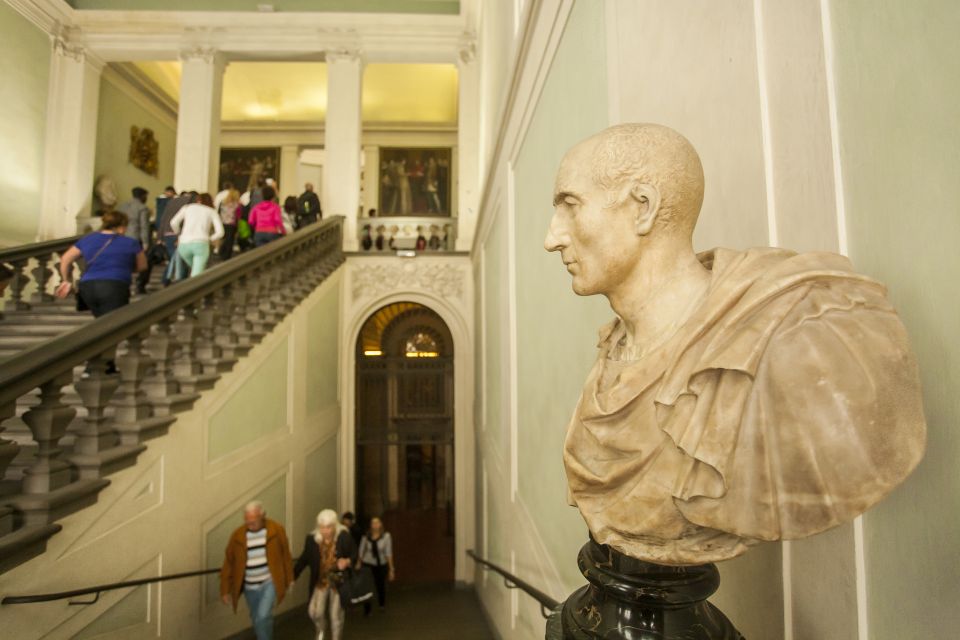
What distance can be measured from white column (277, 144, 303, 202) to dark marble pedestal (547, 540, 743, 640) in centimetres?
1743

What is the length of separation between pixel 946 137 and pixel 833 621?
814mm

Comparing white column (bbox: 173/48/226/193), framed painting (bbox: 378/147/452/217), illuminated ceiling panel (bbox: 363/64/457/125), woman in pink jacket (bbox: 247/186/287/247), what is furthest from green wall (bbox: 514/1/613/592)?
framed painting (bbox: 378/147/452/217)

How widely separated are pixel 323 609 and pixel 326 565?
1.44 feet

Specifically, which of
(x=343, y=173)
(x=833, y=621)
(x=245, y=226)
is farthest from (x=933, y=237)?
(x=343, y=173)

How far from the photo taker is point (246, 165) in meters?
16.8

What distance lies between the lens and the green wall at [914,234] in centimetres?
75

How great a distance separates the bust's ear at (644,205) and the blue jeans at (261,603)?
5.17 meters

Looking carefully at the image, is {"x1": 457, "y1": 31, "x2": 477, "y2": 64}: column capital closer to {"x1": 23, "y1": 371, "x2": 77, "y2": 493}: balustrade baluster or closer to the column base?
{"x1": 23, "y1": 371, "x2": 77, "y2": 493}: balustrade baluster

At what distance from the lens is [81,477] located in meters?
3.36

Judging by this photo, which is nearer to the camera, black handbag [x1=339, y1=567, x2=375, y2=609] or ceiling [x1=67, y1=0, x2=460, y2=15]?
black handbag [x1=339, y1=567, x2=375, y2=609]

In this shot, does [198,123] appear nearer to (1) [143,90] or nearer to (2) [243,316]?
(1) [143,90]

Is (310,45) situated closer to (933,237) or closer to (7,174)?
(7,174)

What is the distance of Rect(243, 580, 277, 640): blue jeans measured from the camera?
484cm

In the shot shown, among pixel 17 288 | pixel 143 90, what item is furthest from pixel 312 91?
pixel 17 288
